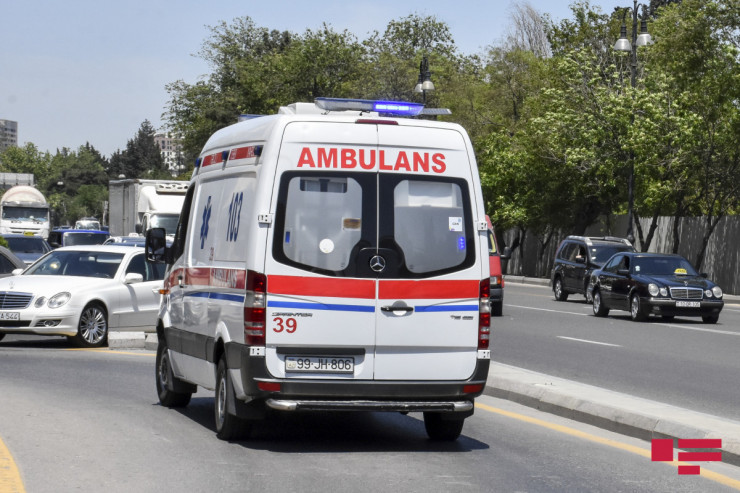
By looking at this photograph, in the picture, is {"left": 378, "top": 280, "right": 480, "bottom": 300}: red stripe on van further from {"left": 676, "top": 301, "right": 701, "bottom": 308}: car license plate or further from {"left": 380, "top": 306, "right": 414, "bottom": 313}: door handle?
{"left": 676, "top": 301, "right": 701, "bottom": 308}: car license plate

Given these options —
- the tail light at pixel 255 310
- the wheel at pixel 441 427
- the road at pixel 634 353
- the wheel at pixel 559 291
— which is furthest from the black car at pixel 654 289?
the tail light at pixel 255 310

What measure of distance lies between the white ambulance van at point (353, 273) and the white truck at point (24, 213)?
190 ft

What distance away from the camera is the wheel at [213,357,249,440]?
9.60m

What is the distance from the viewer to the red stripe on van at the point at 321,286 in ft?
29.9

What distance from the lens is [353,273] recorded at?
30.5 ft

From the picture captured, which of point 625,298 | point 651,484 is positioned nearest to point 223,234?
point 651,484

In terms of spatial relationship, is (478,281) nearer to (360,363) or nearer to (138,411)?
(360,363)

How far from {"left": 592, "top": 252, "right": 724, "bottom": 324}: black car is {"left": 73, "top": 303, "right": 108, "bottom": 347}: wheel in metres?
12.9

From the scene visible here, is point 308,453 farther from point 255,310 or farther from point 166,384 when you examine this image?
point 166,384

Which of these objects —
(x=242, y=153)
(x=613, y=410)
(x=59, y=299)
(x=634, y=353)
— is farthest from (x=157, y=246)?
(x=634, y=353)

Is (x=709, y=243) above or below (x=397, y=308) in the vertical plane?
above

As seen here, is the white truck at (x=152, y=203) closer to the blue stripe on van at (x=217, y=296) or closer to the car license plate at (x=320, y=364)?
the blue stripe on van at (x=217, y=296)

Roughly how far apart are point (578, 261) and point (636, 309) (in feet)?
27.2

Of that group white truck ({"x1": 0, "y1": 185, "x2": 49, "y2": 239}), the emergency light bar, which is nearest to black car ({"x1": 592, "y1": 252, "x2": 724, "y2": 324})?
the emergency light bar
